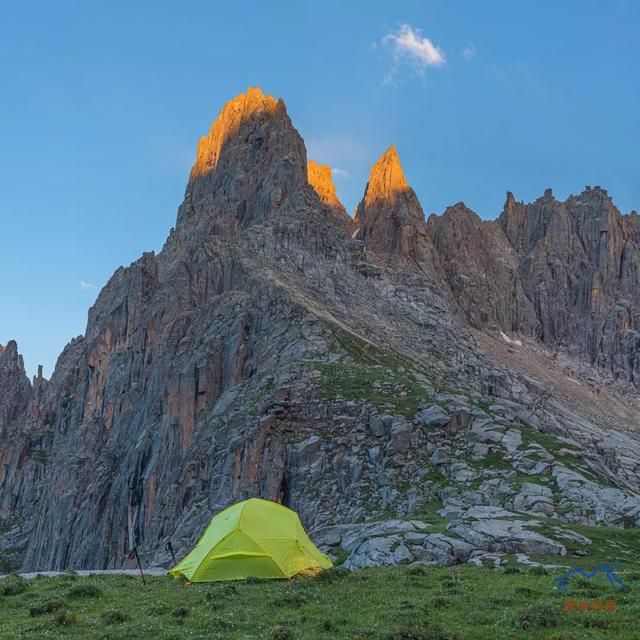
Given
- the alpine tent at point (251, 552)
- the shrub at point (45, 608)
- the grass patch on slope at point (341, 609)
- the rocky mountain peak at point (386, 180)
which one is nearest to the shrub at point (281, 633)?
the grass patch on slope at point (341, 609)

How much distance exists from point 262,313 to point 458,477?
155 ft

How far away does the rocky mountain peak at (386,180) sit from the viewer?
185 metres

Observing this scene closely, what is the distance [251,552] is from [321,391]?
3587 centimetres

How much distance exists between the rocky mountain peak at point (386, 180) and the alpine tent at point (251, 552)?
156 m

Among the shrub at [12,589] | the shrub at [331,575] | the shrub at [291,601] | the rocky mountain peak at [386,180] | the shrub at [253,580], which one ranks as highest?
the rocky mountain peak at [386,180]

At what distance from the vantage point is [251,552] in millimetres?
30562

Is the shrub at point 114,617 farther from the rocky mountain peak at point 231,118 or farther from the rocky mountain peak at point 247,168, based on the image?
the rocky mountain peak at point 231,118

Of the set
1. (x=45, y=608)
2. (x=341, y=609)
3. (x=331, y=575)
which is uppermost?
(x=331, y=575)

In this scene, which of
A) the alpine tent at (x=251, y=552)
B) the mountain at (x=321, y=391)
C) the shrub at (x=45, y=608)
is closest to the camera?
the shrub at (x=45, y=608)

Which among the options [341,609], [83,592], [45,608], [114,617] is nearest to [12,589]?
[83,592]

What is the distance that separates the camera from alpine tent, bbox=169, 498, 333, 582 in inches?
1190

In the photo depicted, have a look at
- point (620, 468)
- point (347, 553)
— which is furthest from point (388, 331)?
point (347, 553)

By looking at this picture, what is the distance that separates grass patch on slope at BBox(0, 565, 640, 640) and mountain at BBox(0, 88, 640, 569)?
318 inches

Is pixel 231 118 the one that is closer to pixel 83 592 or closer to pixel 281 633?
pixel 83 592
